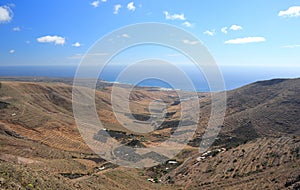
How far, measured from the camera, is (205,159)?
36.7 meters

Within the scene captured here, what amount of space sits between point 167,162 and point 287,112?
30281mm

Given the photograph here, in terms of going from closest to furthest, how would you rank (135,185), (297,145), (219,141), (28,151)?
(135,185)
(297,145)
(28,151)
(219,141)

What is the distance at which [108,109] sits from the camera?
296 feet

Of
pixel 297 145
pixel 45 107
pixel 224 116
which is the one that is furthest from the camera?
pixel 45 107

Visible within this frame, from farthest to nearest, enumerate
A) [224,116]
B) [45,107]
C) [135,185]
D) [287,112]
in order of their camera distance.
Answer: [45,107], [224,116], [287,112], [135,185]

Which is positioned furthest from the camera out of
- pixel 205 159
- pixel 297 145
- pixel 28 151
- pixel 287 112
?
pixel 287 112

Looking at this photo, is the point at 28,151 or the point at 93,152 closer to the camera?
the point at 28,151

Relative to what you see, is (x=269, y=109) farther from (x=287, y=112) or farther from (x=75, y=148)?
(x=75, y=148)

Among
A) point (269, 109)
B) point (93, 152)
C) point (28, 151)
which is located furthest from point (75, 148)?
point (269, 109)

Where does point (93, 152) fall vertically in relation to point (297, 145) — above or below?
below

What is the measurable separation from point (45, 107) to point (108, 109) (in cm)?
2244

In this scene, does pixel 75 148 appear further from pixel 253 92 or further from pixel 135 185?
pixel 253 92

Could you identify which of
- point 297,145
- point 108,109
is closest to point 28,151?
point 297,145

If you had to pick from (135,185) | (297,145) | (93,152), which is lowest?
(93,152)
